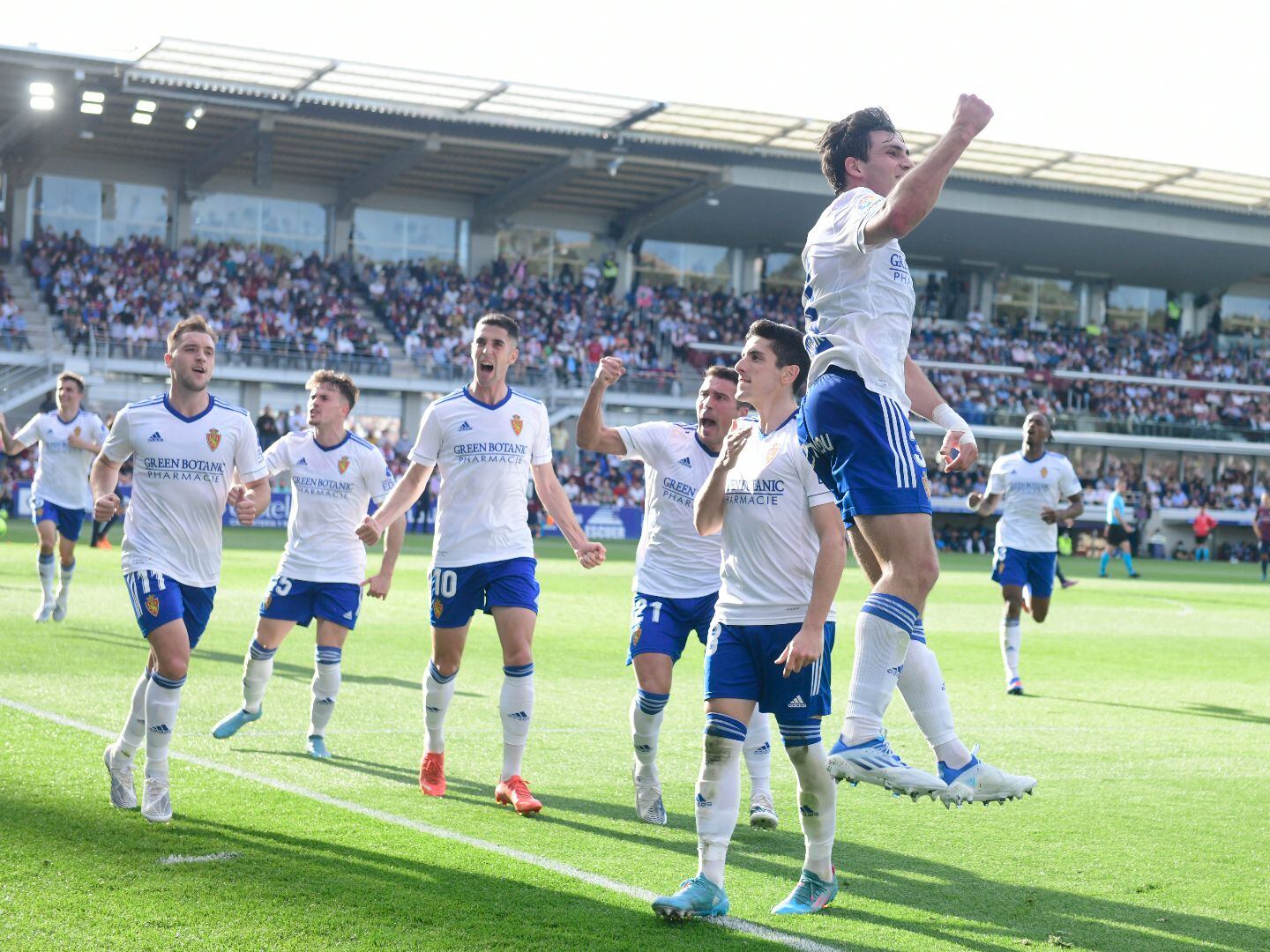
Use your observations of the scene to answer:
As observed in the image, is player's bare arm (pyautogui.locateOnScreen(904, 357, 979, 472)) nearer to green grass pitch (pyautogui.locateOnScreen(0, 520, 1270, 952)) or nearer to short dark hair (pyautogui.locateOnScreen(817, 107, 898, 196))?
short dark hair (pyautogui.locateOnScreen(817, 107, 898, 196))

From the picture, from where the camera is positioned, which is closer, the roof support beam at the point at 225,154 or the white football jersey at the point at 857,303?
the white football jersey at the point at 857,303

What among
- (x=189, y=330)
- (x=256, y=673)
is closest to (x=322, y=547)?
(x=256, y=673)

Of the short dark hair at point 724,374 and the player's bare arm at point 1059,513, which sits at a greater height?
the short dark hair at point 724,374

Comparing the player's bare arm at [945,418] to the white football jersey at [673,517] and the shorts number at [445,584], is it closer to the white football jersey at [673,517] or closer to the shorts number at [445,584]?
the white football jersey at [673,517]

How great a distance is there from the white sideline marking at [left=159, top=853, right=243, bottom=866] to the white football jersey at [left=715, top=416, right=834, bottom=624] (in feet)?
7.31

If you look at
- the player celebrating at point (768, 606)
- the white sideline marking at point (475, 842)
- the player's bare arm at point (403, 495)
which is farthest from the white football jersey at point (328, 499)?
the player celebrating at point (768, 606)

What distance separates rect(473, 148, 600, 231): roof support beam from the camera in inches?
1839

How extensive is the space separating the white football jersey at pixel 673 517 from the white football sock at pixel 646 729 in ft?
1.85

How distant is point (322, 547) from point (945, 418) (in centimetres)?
477

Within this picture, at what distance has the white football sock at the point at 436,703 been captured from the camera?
7.54 metres

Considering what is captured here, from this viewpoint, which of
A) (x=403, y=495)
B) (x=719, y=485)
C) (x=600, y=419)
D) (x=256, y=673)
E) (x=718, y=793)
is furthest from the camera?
(x=256, y=673)

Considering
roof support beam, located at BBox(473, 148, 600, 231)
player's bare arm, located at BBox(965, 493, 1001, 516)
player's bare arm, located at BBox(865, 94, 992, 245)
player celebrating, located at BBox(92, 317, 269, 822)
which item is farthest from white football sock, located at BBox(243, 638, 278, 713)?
roof support beam, located at BBox(473, 148, 600, 231)

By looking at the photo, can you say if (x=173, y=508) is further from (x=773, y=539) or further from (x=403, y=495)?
(x=773, y=539)

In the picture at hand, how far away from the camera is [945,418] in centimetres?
554
